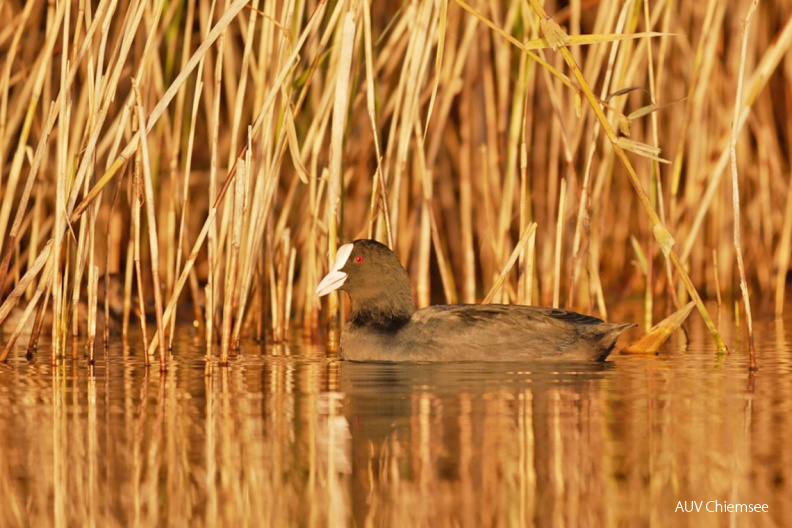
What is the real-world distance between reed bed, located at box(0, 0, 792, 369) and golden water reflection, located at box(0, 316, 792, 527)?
0.55m

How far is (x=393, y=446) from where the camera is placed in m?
4.03

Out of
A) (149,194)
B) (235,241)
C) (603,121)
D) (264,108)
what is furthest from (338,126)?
(603,121)

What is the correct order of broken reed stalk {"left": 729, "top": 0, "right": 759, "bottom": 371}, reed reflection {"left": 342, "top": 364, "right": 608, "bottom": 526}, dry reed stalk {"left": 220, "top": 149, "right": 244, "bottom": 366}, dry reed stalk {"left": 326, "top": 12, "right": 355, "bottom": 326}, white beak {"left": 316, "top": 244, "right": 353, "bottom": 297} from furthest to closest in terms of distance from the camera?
white beak {"left": 316, "top": 244, "right": 353, "bottom": 297}
dry reed stalk {"left": 326, "top": 12, "right": 355, "bottom": 326}
dry reed stalk {"left": 220, "top": 149, "right": 244, "bottom": 366}
broken reed stalk {"left": 729, "top": 0, "right": 759, "bottom": 371}
reed reflection {"left": 342, "top": 364, "right": 608, "bottom": 526}

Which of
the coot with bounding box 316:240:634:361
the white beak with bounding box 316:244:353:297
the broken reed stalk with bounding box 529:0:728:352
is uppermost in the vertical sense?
the broken reed stalk with bounding box 529:0:728:352

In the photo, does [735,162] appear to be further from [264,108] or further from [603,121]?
[264,108]

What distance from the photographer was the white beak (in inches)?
263

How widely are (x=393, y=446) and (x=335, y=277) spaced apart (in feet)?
8.91

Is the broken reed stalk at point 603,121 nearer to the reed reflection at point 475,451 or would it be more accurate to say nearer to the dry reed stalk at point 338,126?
the reed reflection at point 475,451

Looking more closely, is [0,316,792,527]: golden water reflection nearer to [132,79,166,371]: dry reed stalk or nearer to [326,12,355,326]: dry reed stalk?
[132,79,166,371]: dry reed stalk

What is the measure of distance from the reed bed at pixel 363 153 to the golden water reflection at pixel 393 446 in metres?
0.55

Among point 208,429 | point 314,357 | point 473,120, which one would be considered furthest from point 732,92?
point 208,429

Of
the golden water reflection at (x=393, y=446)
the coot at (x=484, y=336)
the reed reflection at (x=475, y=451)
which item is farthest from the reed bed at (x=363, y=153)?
the reed reflection at (x=475, y=451)

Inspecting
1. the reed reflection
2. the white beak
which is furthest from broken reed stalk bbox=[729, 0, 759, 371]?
the white beak

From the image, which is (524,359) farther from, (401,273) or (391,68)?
(391,68)
